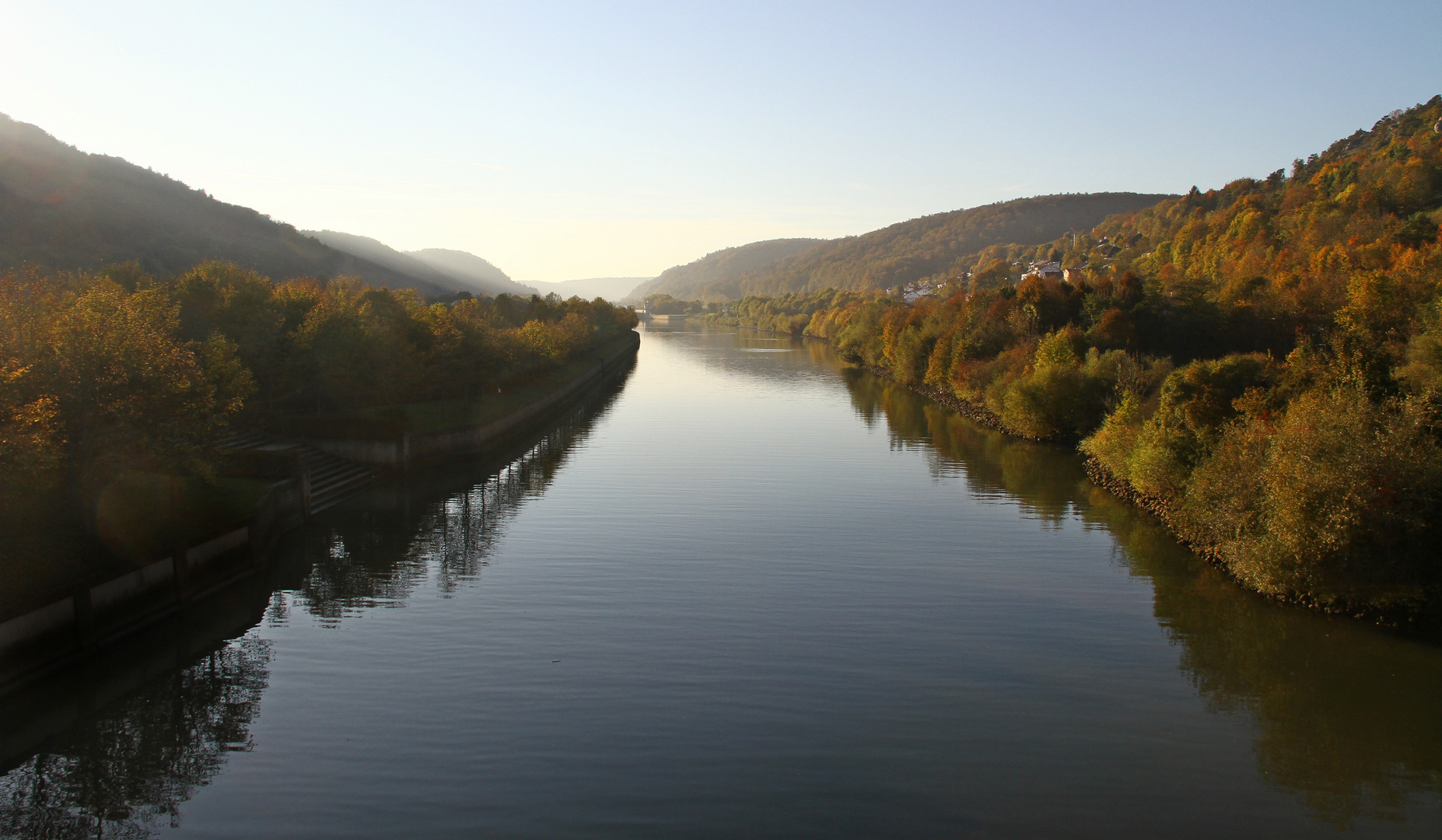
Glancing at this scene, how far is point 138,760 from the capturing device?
552 inches

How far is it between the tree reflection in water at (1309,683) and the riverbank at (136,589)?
2218 centimetres

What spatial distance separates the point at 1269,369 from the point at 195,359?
3825 cm

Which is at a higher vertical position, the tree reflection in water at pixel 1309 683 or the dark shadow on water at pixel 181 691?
the tree reflection in water at pixel 1309 683

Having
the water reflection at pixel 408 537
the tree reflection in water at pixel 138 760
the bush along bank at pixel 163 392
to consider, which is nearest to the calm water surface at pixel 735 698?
the tree reflection in water at pixel 138 760

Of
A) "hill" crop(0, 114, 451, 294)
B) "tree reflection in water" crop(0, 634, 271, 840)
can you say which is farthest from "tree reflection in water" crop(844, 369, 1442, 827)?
"hill" crop(0, 114, 451, 294)

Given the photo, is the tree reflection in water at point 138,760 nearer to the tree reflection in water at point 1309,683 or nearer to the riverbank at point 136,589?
the riverbank at point 136,589

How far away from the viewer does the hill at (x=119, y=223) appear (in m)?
71.2

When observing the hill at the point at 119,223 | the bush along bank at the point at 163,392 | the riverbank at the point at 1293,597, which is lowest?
the riverbank at the point at 1293,597

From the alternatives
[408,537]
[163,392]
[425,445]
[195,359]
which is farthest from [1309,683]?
[425,445]

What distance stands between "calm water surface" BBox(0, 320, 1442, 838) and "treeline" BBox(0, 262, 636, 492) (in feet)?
15.6

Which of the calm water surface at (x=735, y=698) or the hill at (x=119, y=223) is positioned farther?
the hill at (x=119, y=223)

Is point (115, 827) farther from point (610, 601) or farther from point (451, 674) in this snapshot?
point (610, 601)

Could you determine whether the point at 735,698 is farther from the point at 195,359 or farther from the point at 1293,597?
the point at 195,359

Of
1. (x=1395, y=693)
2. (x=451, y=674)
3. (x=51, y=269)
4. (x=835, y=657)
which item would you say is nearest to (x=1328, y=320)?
(x=1395, y=693)
